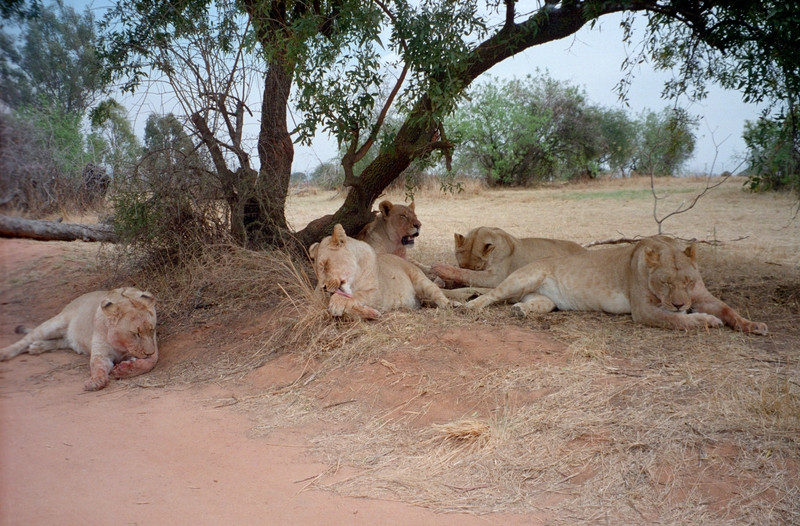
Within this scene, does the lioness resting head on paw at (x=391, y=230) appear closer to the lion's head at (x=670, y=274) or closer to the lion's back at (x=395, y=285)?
the lion's back at (x=395, y=285)

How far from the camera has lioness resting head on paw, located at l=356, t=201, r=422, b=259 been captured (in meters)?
8.56

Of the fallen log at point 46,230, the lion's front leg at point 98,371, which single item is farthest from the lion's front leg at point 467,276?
the fallen log at point 46,230

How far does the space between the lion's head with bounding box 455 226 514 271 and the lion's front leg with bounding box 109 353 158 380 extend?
3617 mm

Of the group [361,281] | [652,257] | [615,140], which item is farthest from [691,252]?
[615,140]

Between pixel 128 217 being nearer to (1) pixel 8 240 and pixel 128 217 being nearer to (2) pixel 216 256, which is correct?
(2) pixel 216 256

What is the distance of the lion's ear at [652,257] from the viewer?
550cm

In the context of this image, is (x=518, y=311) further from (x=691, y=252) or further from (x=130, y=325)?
(x=130, y=325)

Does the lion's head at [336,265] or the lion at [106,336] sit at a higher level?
the lion's head at [336,265]

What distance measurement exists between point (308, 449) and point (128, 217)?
4.48m

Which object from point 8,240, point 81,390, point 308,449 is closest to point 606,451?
point 308,449

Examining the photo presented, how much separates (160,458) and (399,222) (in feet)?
17.3

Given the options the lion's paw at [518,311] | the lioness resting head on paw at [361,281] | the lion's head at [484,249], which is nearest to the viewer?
the lioness resting head on paw at [361,281]

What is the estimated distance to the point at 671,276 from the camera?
5383 mm

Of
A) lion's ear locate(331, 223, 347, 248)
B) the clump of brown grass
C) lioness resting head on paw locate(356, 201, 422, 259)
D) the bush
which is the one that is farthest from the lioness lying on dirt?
the bush
